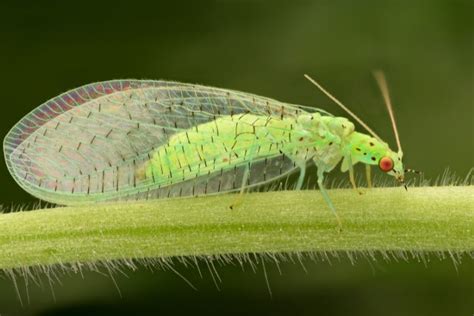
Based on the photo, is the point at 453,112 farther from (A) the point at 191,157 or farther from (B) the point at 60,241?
(B) the point at 60,241

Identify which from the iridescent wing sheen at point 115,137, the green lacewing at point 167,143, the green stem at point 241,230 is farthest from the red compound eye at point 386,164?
the green stem at point 241,230

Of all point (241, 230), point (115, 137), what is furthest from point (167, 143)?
point (241, 230)

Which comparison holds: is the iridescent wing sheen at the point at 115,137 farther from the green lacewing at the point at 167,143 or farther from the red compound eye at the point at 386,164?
the red compound eye at the point at 386,164

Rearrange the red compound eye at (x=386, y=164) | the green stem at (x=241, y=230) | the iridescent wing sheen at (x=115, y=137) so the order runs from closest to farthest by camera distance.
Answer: the green stem at (x=241, y=230), the iridescent wing sheen at (x=115, y=137), the red compound eye at (x=386, y=164)

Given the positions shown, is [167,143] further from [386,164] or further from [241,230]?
[386,164]

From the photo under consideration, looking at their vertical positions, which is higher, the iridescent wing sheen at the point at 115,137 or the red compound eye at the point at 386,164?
the iridescent wing sheen at the point at 115,137

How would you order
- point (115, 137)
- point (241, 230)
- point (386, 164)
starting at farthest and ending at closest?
Answer: point (386, 164)
point (115, 137)
point (241, 230)

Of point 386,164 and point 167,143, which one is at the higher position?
point 167,143

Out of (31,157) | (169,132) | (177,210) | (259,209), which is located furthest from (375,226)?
(31,157)
